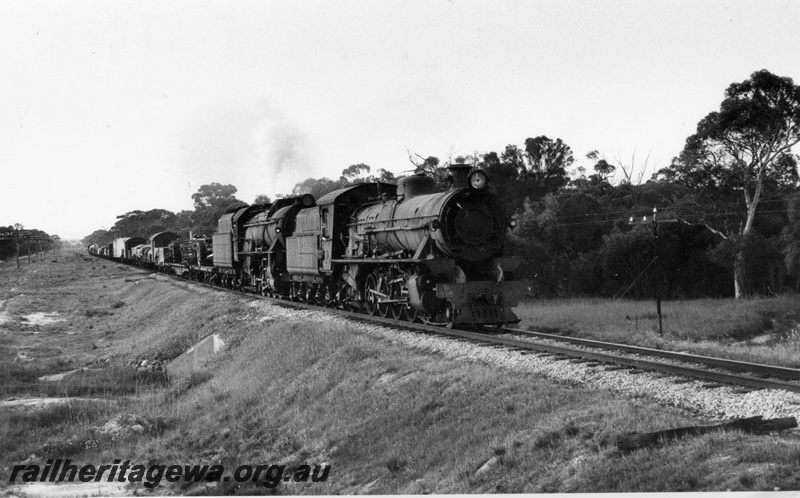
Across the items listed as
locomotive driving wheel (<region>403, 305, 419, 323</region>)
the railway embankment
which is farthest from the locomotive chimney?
the railway embankment

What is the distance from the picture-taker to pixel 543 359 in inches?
484

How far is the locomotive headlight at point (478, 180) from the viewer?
16.4 m

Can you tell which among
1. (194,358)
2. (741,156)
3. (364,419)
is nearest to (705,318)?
(741,156)

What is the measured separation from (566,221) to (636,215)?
13.8 feet

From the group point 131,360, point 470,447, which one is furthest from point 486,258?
point 131,360

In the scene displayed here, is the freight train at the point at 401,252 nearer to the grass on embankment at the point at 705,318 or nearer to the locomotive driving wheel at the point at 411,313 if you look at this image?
the locomotive driving wheel at the point at 411,313

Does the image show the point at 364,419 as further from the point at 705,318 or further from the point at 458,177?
the point at 705,318

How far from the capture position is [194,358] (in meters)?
22.3

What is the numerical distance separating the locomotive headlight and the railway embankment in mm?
4013

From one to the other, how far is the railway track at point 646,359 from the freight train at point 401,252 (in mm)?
657

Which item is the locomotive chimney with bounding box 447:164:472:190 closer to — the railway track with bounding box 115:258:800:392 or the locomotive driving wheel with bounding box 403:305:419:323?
the locomotive driving wheel with bounding box 403:305:419:323

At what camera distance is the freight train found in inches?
622

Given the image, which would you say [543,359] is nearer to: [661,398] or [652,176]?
[661,398]

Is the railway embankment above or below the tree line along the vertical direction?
below
